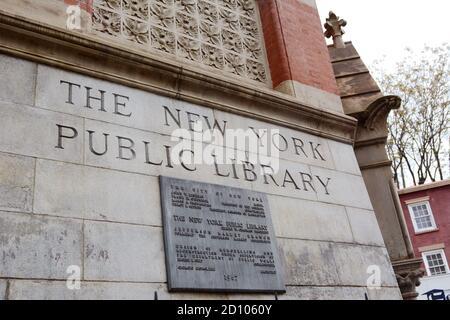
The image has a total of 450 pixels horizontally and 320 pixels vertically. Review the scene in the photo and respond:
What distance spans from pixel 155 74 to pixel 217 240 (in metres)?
2.12

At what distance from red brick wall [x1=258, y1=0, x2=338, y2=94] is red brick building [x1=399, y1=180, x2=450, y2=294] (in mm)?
20534

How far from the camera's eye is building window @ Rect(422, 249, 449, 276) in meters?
25.1

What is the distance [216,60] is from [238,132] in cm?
149

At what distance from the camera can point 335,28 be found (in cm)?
1034

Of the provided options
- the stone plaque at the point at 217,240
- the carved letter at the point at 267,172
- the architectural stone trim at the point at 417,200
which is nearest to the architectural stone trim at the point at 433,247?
the architectural stone trim at the point at 417,200

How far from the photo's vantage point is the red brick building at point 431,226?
25203mm

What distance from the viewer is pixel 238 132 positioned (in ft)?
19.1

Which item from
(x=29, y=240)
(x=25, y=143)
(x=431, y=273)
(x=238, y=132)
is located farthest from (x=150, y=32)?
(x=431, y=273)

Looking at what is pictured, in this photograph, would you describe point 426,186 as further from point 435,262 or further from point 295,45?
point 295,45

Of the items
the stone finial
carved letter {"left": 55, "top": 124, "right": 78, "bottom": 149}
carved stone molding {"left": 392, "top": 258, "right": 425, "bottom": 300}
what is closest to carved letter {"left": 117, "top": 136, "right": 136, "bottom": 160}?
carved letter {"left": 55, "top": 124, "right": 78, "bottom": 149}

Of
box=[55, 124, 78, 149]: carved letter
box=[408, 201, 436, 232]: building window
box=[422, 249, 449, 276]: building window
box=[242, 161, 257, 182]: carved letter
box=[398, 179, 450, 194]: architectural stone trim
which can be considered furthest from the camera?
box=[408, 201, 436, 232]: building window

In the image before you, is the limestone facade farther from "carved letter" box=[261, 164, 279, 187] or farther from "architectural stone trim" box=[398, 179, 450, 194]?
"architectural stone trim" box=[398, 179, 450, 194]

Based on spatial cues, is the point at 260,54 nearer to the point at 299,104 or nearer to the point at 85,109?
the point at 299,104

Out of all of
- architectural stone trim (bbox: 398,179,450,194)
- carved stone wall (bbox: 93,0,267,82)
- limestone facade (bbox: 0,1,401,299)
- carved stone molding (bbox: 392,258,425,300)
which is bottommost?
carved stone molding (bbox: 392,258,425,300)
